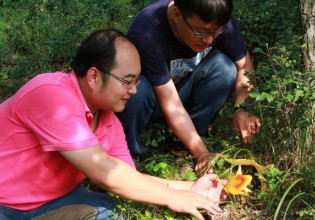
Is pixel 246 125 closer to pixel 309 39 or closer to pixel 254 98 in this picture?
pixel 254 98

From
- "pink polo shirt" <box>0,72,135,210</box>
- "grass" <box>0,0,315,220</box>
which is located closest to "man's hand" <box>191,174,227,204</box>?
"grass" <box>0,0,315,220</box>

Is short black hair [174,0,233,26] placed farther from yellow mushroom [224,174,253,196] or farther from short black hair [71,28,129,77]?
yellow mushroom [224,174,253,196]

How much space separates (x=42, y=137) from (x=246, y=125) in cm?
136

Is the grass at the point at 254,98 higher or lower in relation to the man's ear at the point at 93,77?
lower

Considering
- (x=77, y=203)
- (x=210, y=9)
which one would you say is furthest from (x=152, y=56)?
(x=77, y=203)

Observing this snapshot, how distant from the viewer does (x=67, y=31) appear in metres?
4.79

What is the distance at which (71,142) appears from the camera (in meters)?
2.12

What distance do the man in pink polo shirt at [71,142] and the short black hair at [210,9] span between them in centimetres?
43

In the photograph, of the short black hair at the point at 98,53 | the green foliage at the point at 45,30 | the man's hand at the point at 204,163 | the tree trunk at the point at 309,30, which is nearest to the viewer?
the short black hair at the point at 98,53

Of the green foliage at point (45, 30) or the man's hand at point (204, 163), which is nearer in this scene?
the man's hand at point (204, 163)

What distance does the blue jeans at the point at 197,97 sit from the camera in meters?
3.08

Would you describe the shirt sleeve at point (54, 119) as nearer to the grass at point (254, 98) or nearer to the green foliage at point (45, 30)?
the grass at point (254, 98)

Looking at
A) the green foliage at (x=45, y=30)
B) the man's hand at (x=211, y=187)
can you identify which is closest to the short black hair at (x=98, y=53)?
the man's hand at (x=211, y=187)

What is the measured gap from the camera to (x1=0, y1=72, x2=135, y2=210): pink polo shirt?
84.1 inches
